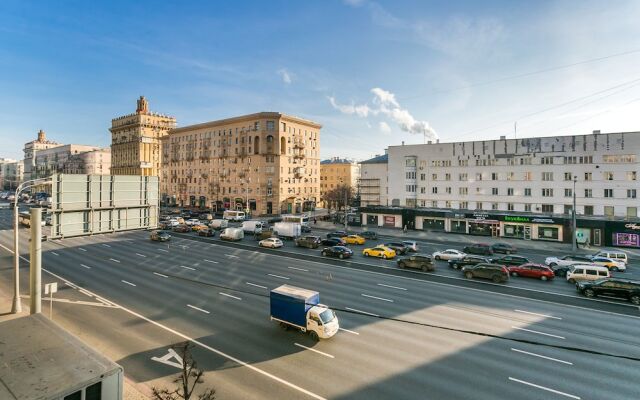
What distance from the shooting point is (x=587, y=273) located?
28047mm

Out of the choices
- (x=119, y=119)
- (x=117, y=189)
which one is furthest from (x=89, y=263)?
(x=119, y=119)

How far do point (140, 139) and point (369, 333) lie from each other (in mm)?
129305

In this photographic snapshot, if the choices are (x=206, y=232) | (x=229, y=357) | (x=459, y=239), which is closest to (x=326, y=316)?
(x=229, y=357)

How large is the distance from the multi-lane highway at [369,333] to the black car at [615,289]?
3.28ft

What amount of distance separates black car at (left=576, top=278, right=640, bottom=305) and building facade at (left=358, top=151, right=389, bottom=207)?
44.0 m

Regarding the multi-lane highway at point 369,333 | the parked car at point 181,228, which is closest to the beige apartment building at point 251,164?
the parked car at point 181,228

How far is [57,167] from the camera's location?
162250mm

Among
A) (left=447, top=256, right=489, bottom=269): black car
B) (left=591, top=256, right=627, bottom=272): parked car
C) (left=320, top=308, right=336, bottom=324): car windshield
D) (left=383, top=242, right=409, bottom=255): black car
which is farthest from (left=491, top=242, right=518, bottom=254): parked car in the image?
(left=320, top=308, right=336, bottom=324): car windshield

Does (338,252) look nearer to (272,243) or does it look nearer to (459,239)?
(272,243)

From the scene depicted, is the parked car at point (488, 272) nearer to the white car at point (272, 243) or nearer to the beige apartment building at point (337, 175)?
the white car at point (272, 243)

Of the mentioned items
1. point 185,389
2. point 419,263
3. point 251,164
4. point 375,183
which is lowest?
point 419,263

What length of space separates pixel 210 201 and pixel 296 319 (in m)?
85.4

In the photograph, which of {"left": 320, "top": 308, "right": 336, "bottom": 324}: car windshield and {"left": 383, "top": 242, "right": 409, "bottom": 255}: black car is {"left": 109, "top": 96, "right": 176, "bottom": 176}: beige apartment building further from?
{"left": 320, "top": 308, "right": 336, "bottom": 324}: car windshield

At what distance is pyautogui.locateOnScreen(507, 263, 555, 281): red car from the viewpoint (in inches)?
1158
